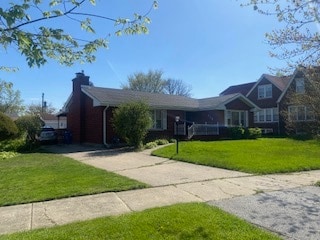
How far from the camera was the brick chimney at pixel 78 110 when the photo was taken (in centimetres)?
2488

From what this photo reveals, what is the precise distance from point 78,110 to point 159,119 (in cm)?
632

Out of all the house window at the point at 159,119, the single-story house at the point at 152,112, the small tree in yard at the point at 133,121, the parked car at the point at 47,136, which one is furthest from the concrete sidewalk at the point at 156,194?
the parked car at the point at 47,136

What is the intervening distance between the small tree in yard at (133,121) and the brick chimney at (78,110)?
6129 mm

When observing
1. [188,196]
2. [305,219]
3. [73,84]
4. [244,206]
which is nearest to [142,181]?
[188,196]

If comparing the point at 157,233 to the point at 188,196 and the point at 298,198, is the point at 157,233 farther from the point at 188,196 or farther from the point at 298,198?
the point at 298,198

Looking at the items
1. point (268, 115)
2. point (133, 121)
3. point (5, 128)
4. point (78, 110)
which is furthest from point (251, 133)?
point (5, 128)

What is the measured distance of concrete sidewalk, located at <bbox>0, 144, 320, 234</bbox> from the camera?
19.6 ft

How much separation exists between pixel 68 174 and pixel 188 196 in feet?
15.8

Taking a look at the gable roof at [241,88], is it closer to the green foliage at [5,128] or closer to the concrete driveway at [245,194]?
the green foliage at [5,128]

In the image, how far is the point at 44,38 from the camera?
318 centimetres

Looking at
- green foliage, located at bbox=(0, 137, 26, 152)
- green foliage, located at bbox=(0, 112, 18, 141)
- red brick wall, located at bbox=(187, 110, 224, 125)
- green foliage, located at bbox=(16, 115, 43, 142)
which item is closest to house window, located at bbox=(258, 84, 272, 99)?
red brick wall, located at bbox=(187, 110, 224, 125)

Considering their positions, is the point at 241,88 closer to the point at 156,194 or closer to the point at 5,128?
the point at 5,128

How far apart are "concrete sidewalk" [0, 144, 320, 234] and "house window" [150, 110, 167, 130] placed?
1284 cm

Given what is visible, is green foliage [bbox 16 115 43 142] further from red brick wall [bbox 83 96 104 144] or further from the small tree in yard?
the small tree in yard
